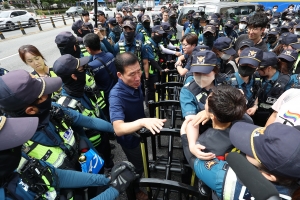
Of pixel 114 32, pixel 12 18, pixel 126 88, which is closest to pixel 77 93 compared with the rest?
pixel 126 88

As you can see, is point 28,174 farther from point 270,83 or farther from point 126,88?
point 270,83

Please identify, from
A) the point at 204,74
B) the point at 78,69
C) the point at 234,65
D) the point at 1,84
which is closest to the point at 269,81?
the point at 234,65

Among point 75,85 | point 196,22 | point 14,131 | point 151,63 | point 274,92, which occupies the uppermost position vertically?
point 196,22

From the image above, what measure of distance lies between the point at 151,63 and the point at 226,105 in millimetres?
2864

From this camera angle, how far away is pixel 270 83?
2.36 m

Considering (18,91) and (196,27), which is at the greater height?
(18,91)

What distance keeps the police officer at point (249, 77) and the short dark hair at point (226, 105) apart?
1.05 m

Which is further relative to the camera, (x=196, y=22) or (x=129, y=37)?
(x=196, y=22)

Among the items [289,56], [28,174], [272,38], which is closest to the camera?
[28,174]

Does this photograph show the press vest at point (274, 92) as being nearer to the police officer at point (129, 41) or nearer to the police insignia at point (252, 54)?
the police insignia at point (252, 54)

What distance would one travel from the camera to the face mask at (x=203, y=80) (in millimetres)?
1896

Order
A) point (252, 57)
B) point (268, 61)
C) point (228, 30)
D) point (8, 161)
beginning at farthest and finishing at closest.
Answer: point (228, 30), point (268, 61), point (252, 57), point (8, 161)

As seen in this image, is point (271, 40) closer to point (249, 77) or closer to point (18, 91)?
point (249, 77)

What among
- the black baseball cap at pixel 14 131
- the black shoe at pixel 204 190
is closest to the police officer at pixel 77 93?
the black baseball cap at pixel 14 131
